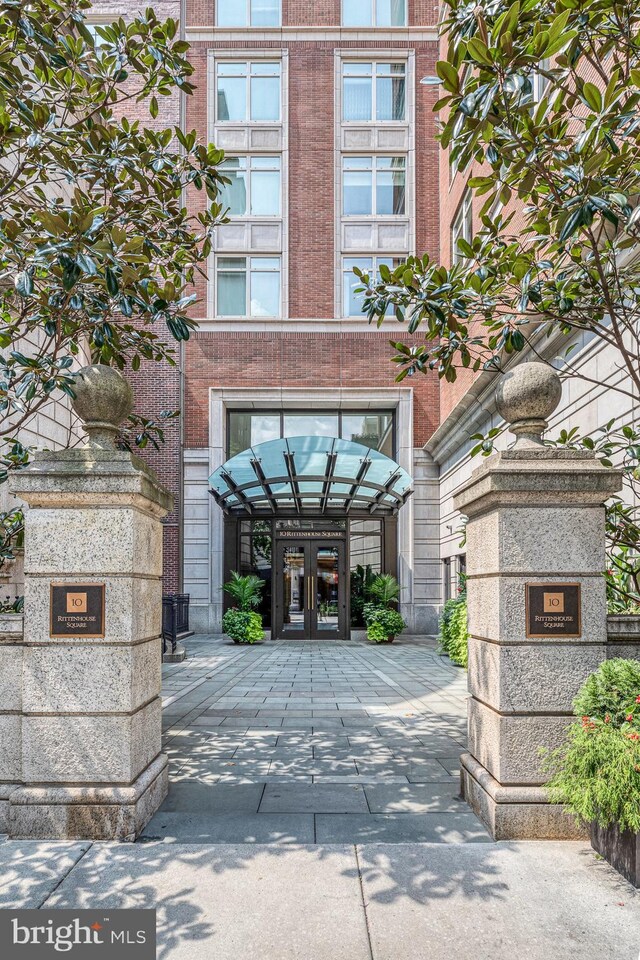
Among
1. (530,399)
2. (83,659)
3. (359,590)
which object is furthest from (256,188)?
(83,659)

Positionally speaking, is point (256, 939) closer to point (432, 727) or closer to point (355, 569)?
point (432, 727)

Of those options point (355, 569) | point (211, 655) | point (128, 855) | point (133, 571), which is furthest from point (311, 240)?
point (128, 855)

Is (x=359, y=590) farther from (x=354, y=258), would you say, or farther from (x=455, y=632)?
(x=354, y=258)

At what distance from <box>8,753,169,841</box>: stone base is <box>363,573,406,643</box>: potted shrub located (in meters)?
14.1

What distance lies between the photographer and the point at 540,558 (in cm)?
449

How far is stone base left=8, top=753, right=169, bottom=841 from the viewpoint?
430 cm

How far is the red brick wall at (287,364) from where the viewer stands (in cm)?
2056

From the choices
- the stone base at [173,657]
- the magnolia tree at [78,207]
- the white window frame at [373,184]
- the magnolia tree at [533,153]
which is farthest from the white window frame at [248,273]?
the magnolia tree at [533,153]

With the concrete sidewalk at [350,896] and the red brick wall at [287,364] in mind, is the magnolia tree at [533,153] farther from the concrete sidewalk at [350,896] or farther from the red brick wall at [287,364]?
the red brick wall at [287,364]

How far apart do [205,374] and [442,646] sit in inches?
460

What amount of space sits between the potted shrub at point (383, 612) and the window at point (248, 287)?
958 cm

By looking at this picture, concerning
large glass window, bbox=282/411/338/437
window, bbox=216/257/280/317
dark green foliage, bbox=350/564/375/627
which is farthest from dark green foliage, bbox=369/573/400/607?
window, bbox=216/257/280/317

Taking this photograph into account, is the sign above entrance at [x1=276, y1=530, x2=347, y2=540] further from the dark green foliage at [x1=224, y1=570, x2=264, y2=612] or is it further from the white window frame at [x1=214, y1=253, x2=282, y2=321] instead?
the white window frame at [x1=214, y1=253, x2=282, y2=321]

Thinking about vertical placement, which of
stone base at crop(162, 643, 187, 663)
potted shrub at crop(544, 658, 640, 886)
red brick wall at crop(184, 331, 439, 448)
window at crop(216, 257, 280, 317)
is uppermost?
window at crop(216, 257, 280, 317)
